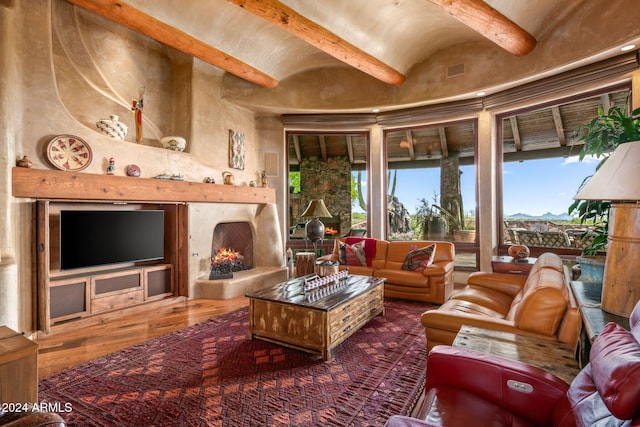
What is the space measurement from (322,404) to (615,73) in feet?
15.7

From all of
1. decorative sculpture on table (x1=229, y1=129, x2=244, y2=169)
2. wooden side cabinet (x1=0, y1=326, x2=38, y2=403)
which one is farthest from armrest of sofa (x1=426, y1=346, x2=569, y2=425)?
decorative sculpture on table (x1=229, y1=129, x2=244, y2=169)

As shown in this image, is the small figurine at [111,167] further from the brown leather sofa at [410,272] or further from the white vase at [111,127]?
the brown leather sofa at [410,272]

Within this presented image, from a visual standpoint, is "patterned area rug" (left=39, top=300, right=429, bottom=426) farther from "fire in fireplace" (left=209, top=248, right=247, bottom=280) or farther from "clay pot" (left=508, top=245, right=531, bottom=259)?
"clay pot" (left=508, top=245, right=531, bottom=259)

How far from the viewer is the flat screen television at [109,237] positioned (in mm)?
3379

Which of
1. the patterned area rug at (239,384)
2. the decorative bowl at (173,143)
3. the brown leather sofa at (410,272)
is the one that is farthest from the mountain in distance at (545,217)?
the decorative bowl at (173,143)

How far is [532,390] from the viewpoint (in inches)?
50.6

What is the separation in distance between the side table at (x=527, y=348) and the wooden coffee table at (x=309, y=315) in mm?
1059

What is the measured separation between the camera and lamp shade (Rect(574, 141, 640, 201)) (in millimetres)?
1439

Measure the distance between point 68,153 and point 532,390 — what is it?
13.8 feet

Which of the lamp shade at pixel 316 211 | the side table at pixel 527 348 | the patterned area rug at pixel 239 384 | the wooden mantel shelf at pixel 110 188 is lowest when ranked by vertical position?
the patterned area rug at pixel 239 384

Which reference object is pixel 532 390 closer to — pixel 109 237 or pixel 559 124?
pixel 109 237

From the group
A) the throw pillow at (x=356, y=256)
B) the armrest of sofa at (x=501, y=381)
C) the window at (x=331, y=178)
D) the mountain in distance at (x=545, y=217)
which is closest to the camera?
the armrest of sofa at (x=501, y=381)

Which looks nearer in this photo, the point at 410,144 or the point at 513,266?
the point at 513,266

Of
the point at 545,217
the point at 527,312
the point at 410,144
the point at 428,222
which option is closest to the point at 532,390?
the point at 527,312
